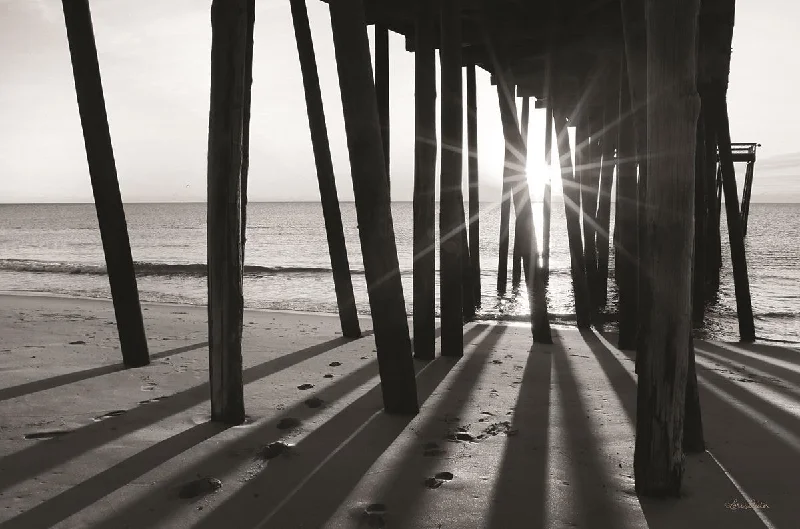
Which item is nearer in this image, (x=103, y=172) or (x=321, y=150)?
(x=103, y=172)

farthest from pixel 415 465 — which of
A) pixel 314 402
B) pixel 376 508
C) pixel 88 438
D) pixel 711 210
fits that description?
pixel 711 210

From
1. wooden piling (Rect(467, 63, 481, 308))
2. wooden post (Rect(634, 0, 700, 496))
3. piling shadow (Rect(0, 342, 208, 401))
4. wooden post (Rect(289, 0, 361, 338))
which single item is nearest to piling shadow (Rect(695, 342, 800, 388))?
wooden post (Rect(634, 0, 700, 496))

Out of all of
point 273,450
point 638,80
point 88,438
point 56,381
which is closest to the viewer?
point 273,450

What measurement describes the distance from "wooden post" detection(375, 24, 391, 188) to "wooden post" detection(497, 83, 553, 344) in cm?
137

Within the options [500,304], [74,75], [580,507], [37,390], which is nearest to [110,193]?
[74,75]

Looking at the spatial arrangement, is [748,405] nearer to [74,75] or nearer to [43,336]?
[74,75]

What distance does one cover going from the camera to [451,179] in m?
5.27

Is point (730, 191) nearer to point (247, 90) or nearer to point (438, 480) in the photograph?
point (247, 90)

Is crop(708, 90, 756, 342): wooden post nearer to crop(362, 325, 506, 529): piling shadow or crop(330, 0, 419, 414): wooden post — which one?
crop(362, 325, 506, 529): piling shadow

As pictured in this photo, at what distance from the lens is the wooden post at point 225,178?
308 centimetres

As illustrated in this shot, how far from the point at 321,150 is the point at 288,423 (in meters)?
3.16

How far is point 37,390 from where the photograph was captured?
151 inches

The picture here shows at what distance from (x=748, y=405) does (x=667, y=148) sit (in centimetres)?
242

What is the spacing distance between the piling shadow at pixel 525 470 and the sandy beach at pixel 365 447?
0.04ft
